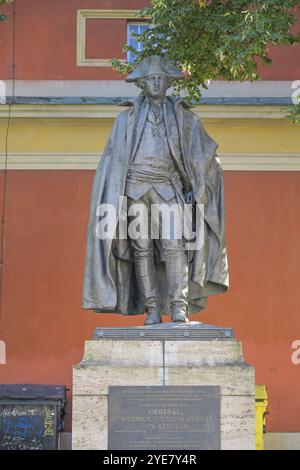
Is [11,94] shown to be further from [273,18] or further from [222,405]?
[222,405]

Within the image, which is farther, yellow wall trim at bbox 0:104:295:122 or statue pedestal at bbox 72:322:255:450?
yellow wall trim at bbox 0:104:295:122

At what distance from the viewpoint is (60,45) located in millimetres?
17062

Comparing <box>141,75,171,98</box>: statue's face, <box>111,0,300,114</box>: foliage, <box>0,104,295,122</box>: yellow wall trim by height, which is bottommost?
<box>141,75,171,98</box>: statue's face

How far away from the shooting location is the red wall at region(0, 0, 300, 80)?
1698 cm

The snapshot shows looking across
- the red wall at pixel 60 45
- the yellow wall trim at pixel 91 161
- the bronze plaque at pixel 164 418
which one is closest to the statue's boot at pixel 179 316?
the bronze plaque at pixel 164 418

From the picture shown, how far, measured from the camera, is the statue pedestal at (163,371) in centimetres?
781

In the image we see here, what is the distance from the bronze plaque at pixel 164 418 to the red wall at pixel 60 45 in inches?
386

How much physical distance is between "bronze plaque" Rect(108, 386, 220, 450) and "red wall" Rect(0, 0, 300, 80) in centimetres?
981

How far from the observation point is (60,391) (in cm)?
1398

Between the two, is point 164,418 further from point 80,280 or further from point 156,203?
point 80,280

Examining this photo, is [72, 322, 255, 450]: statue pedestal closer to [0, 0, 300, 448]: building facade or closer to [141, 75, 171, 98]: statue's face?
[141, 75, 171, 98]: statue's face

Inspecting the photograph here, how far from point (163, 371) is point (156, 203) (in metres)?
1.48

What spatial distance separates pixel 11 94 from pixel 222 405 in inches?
396

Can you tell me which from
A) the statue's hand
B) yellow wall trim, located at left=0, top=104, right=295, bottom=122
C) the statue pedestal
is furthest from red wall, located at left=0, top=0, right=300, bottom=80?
the statue pedestal
